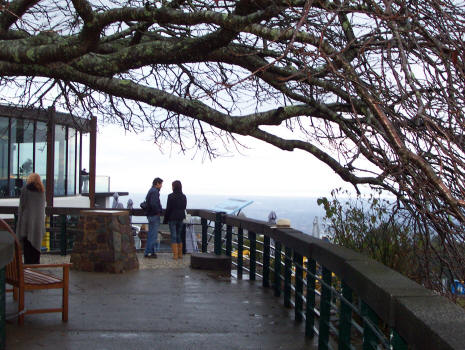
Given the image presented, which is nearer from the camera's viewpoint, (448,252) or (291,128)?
(448,252)

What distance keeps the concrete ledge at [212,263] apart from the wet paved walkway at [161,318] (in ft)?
3.68

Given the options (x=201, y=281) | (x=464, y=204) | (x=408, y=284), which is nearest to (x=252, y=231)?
(x=201, y=281)

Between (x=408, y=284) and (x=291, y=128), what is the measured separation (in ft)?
17.3

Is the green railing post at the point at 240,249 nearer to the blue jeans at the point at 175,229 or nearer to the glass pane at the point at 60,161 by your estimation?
the blue jeans at the point at 175,229

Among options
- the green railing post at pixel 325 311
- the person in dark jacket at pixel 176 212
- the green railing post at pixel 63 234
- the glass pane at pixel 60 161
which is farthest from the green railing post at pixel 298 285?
the glass pane at pixel 60 161

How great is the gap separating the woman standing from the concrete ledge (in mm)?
3278

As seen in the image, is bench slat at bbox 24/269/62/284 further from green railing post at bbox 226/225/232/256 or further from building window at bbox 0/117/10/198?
building window at bbox 0/117/10/198

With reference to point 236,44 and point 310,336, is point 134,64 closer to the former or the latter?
point 236,44

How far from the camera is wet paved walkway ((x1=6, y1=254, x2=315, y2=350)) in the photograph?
22.4 ft

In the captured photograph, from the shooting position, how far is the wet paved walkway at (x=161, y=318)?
6.84m

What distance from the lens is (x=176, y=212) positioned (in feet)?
48.5

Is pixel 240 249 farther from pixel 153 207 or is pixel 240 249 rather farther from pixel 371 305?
pixel 371 305

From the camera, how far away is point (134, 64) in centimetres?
739

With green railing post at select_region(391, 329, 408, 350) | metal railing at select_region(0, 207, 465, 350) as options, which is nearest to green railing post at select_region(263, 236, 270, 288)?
metal railing at select_region(0, 207, 465, 350)
